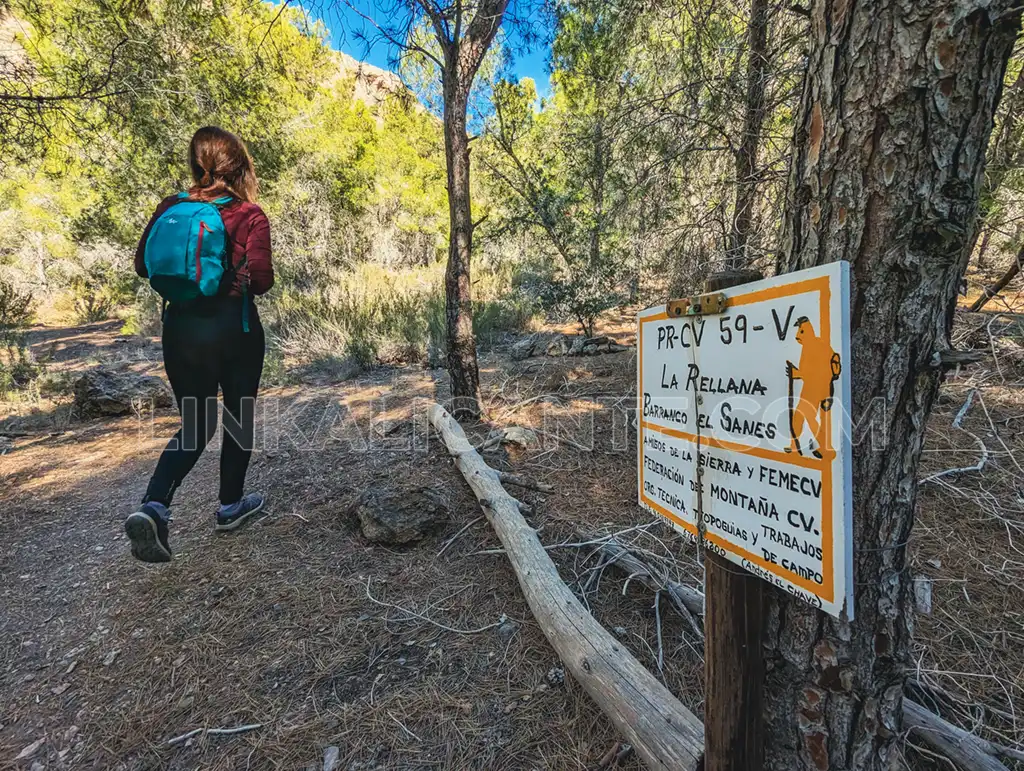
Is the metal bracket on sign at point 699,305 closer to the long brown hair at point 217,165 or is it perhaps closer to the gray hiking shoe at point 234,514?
the long brown hair at point 217,165

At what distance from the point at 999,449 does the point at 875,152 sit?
3.05 metres

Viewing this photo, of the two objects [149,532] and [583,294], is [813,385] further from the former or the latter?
[583,294]

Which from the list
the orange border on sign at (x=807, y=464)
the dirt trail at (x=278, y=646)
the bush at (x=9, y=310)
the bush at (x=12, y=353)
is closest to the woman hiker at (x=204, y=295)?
the dirt trail at (x=278, y=646)

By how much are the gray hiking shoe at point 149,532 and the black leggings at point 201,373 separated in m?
0.06

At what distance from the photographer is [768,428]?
790 mm

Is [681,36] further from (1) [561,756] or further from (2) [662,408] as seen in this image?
(1) [561,756]

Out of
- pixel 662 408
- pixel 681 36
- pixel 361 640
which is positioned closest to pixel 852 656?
pixel 662 408

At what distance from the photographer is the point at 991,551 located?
6.25 ft

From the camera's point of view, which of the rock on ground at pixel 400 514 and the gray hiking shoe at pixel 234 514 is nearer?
the rock on ground at pixel 400 514

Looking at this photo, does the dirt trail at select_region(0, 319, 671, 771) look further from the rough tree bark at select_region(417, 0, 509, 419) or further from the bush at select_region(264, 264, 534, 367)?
the bush at select_region(264, 264, 534, 367)

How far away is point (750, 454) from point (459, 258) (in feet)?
10.9

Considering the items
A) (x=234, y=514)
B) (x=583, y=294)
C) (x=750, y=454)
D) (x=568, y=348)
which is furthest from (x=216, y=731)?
(x=583, y=294)

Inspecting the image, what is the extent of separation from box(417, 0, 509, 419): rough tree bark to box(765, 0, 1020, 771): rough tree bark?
10.1 feet

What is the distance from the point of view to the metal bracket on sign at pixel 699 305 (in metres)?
0.86
